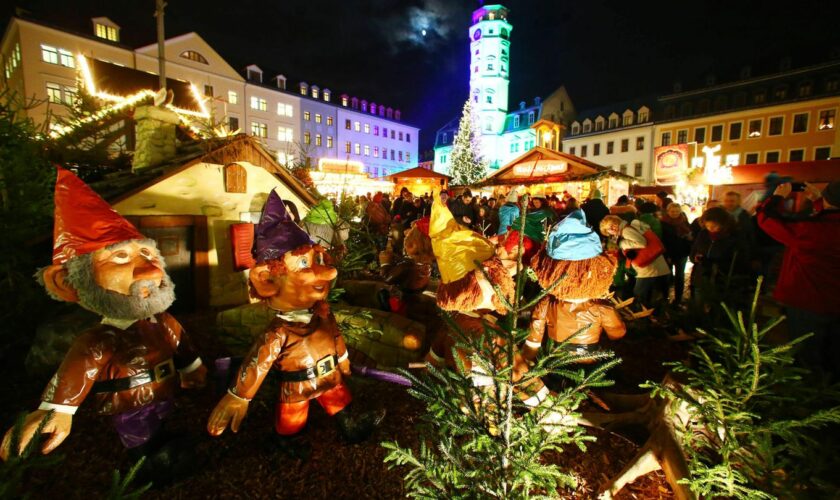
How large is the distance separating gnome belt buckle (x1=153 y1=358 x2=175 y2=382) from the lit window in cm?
3144

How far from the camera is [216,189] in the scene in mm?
5691

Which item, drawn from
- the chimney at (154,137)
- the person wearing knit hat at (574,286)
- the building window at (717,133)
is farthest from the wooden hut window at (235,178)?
the building window at (717,133)

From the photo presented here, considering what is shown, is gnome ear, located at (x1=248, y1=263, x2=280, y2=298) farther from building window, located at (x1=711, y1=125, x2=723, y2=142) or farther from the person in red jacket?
building window, located at (x1=711, y1=125, x2=723, y2=142)

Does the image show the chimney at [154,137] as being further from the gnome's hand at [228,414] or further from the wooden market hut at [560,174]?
the wooden market hut at [560,174]

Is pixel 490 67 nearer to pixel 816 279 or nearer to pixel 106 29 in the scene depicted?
pixel 106 29

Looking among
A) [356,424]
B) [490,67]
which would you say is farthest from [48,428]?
[490,67]

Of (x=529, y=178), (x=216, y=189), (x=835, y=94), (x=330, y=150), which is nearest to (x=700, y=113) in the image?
(x=835, y=94)

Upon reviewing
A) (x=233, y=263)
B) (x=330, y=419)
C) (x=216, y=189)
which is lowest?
(x=330, y=419)

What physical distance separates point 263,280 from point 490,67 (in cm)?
4892

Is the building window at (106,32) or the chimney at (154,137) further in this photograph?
the building window at (106,32)

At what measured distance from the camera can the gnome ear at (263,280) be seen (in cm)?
271

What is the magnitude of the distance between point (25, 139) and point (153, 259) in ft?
10.2

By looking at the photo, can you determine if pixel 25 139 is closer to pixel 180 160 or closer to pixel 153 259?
pixel 180 160

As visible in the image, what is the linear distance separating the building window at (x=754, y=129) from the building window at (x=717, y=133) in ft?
5.87
